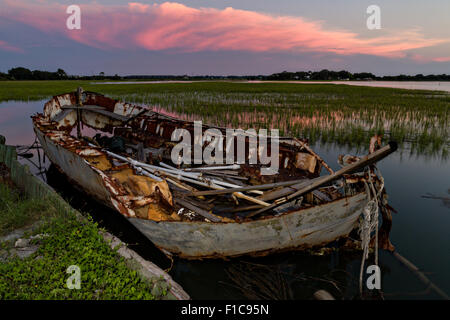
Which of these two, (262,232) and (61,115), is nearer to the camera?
(262,232)

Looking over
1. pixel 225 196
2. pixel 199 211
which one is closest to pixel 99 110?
pixel 225 196

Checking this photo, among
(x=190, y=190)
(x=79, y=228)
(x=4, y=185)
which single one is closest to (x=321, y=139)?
(x=190, y=190)

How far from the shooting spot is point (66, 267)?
3328 mm

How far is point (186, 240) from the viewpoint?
3879mm

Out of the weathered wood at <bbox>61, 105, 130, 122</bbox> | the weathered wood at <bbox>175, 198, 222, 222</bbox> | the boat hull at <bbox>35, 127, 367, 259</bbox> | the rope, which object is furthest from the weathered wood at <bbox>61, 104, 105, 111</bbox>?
the rope

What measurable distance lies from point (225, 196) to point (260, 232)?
1.82 metres

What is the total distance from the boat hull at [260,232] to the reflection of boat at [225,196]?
0.05 ft

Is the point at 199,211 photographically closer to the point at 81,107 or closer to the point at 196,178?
the point at 196,178

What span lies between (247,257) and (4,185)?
5278 millimetres

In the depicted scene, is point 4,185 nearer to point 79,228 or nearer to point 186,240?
point 79,228

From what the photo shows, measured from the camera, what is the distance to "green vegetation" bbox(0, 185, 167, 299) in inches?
117

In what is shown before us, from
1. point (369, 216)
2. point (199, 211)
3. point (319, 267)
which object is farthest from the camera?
point (199, 211)

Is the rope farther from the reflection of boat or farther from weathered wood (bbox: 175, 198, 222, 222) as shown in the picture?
weathered wood (bbox: 175, 198, 222, 222)

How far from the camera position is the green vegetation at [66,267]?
9.73 feet
